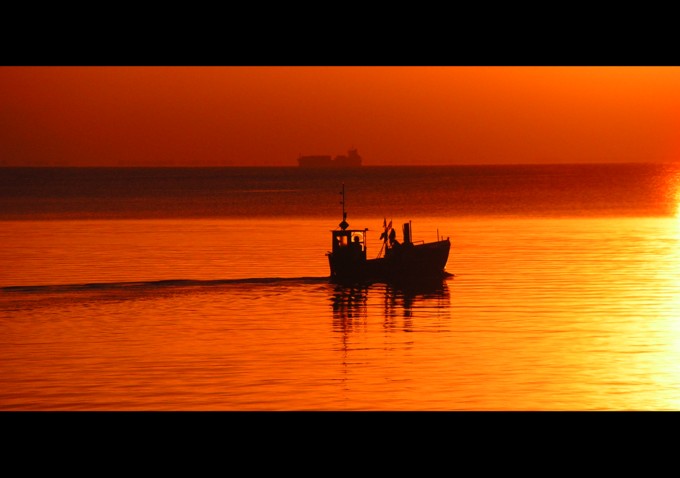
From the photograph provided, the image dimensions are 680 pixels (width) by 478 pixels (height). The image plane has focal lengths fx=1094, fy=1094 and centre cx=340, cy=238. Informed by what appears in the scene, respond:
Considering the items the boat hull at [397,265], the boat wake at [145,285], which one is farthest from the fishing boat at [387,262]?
the boat wake at [145,285]

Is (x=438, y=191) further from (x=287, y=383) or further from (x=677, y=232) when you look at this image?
(x=287, y=383)

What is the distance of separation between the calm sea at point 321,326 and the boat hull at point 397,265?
33.9 inches

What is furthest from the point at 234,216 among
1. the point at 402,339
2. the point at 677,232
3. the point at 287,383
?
the point at 287,383

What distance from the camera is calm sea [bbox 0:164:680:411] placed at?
16688 millimetres

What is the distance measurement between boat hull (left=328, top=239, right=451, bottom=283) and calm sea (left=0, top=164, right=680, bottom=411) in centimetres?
86

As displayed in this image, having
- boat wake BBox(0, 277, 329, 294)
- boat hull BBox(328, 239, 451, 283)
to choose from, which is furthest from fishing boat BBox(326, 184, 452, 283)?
boat wake BBox(0, 277, 329, 294)

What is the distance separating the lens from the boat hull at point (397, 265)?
113 ft

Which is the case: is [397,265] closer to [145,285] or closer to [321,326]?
[145,285]

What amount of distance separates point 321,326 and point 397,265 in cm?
1070

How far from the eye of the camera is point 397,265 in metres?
35.4

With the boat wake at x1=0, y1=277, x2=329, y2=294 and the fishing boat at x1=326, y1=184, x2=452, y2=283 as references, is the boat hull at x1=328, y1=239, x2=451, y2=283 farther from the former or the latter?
the boat wake at x1=0, y1=277, x2=329, y2=294
